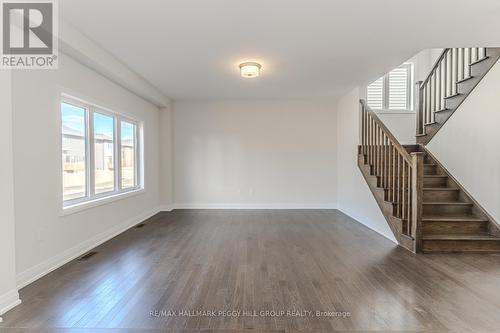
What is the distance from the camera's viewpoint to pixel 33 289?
256 centimetres

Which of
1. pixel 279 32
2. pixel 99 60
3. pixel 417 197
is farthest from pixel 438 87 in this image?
pixel 99 60

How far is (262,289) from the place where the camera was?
254 centimetres

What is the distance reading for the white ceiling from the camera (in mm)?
2561

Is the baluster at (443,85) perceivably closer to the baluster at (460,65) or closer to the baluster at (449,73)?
the baluster at (449,73)

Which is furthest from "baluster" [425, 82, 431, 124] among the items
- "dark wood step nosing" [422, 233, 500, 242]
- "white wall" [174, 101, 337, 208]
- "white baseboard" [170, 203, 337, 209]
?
"white baseboard" [170, 203, 337, 209]

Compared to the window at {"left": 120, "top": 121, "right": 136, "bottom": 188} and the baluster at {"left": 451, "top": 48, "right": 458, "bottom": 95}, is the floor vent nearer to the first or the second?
the window at {"left": 120, "top": 121, "right": 136, "bottom": 188}

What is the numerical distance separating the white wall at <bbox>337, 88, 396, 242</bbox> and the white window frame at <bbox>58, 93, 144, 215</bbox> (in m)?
4.29

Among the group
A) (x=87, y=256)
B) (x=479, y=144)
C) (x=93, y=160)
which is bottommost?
(x=87, y=256)

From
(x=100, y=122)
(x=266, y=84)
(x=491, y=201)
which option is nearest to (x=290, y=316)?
(x=491, y=201)

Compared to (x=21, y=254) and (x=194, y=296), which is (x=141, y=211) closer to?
(x=21, y=254)

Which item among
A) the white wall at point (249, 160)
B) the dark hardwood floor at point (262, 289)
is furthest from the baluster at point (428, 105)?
the dark hardwood floor at point (262, 289)

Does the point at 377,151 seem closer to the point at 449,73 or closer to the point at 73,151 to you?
the point at 449,73

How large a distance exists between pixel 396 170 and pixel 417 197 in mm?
727

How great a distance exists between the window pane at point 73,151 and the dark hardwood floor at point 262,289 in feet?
2.91
